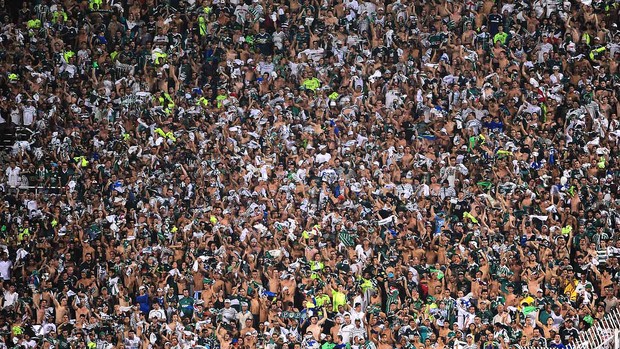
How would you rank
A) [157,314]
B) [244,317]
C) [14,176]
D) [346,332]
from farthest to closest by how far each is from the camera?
1. [14,176]
2. [157,314]
3. [244,317]
4. [346,332]

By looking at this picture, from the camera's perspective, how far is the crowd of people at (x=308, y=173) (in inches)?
1114

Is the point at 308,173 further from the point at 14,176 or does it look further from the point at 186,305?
the point at 14,176

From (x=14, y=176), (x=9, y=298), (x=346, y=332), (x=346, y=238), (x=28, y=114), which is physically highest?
(x=28, y=114)

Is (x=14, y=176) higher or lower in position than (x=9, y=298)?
higher

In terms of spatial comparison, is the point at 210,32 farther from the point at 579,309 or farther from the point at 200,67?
the point at 579,309

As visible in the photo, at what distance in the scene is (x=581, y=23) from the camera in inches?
1340

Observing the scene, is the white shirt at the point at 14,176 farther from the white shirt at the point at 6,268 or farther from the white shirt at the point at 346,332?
the white shirt at the point at 346,332

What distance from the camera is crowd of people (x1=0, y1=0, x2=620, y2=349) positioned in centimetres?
2830

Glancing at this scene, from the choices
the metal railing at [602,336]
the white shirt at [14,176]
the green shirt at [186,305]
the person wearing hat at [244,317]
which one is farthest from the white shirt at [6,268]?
the metal railing at [602,336]

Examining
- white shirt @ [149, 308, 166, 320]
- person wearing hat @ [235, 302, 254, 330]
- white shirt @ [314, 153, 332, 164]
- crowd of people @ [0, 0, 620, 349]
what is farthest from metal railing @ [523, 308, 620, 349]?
white shirt @ [314, 153, 332, 164]

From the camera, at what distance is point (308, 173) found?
31953 millimetres

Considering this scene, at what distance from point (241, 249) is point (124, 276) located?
88.6 inches

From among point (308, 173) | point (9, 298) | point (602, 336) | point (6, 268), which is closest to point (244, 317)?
point (9, 298)

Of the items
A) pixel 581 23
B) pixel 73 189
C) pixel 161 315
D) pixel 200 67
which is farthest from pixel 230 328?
pixel 581 23
